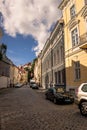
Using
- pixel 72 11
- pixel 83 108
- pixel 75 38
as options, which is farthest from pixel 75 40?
pixel 83 108

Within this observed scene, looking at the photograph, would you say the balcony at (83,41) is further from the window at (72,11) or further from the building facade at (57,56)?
the building facade at (57,56)

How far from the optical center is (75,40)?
22.5 m


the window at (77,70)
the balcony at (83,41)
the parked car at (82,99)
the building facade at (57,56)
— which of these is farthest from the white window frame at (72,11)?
the parked car at (82,99)

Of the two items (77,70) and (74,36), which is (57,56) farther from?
(77,70)

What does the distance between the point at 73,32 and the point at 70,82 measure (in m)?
6.13

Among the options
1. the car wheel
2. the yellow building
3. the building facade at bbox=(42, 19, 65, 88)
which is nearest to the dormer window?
the yellow building

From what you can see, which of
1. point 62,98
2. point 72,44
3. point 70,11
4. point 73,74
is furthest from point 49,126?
point 70,11

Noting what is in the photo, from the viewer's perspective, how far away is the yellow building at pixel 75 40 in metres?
19.8

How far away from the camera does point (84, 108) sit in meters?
10.2

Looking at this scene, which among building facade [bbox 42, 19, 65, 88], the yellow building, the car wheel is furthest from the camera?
building facade [bbox 42, 19, 65, 88]

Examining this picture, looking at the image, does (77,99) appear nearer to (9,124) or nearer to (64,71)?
(9,124)

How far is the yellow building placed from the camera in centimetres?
1980

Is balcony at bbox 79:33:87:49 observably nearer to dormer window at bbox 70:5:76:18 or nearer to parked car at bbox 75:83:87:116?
dormer window at bbox 70:5:76:18

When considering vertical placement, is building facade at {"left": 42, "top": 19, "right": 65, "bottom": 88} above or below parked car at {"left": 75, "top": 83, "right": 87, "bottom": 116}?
above
